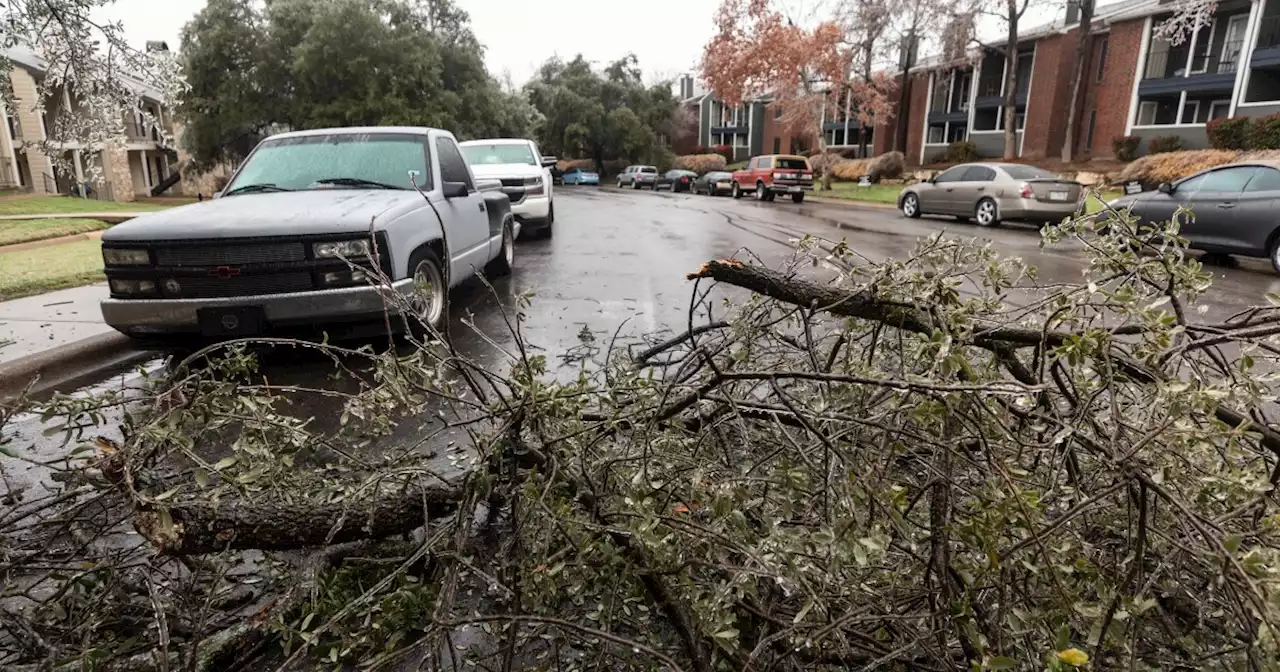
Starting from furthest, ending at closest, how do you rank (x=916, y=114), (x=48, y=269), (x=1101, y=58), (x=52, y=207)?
1. (x=916, y=114)
2. (x=1101, y=58)
3. (x=52, y=207)
4. (x=48, y=269)

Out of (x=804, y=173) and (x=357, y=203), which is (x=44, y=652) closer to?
(x=357, y=203)

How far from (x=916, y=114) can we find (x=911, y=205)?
25074 mm

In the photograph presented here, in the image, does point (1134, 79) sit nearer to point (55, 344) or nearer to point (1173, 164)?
point (1173, 164)

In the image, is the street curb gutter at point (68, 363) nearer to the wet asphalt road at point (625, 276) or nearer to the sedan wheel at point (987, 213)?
the wet asphalt road at point (625, 276)

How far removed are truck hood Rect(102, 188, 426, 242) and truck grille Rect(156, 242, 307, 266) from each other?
0.09 meters

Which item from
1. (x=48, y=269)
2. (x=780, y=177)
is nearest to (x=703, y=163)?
(x=780, y=177)

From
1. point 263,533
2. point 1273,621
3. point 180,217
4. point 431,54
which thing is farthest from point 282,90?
point 1273,621

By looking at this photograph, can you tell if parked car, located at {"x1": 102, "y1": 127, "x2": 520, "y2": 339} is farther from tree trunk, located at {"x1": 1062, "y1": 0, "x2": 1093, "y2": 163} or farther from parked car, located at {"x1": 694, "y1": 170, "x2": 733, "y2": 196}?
tree trunk, located at {"x1": 1062, "y1": 0, "x2": 1093, "y2": 163}

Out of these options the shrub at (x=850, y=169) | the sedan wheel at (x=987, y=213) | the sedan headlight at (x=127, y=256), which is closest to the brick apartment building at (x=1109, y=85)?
the shrub at (x=850, y=169)

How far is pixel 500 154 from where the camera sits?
46.0 ft

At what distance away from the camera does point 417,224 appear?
18.8ft

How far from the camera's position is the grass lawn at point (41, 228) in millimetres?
11594

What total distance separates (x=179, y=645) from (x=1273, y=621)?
2812 millimetres

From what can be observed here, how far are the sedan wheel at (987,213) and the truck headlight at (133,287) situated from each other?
53.1 feet
